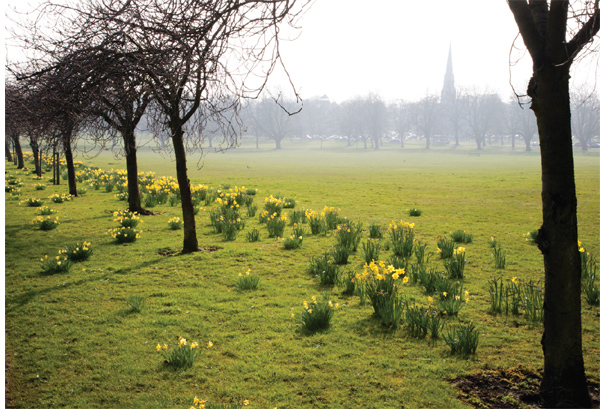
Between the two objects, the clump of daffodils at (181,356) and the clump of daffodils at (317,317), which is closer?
the clump of daffodils at (181,356)

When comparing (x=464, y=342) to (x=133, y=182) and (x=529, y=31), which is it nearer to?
(x=529, y=31)

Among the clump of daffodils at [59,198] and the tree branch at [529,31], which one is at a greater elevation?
the tree branch at [529,31]

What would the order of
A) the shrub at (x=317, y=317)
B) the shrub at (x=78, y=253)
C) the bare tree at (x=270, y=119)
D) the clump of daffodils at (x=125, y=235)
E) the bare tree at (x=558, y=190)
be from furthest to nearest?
the bare tree at (x=270, y=119) < the clump of daffodils at (x=125, y=235) < the shrub at (x=78, y=253) < the shrub at (x=317, y=317) < the bare tree at (x=558, y=190)

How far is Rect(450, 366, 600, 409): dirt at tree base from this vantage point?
3.30 meters

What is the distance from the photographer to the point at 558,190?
2.97 metres

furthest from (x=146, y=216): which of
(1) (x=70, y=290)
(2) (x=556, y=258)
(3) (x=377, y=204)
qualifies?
(2) (x=556, y=258)

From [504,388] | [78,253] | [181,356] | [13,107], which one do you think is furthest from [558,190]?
[13,107]

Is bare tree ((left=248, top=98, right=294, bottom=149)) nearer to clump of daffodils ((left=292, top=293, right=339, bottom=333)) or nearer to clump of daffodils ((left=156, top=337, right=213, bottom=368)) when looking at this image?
clump of daffodils ((left=292, top=293, right=339, bottom=333))

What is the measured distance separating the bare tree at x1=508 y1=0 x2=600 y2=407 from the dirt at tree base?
246mm

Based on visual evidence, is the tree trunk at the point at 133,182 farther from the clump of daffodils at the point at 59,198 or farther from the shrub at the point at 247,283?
the shrub at the point at 247,283

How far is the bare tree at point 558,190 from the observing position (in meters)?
2.91

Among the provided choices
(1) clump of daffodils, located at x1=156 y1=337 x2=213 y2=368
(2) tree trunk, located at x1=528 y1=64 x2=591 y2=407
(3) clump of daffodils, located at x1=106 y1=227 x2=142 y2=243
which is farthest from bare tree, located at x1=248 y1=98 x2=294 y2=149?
(2) tree trunk, located at x1=528 y1=64 x2=591 y2=407

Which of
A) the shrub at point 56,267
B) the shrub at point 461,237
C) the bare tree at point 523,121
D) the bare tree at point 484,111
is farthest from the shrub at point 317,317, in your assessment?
the bare tree at point 484,111

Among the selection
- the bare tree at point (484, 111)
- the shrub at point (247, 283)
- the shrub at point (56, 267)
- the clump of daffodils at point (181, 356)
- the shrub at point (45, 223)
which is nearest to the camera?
the clump of daffodils at point (181, 356)
